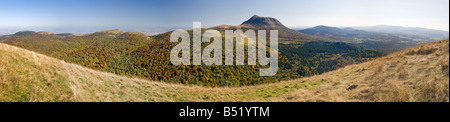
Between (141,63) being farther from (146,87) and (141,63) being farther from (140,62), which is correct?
(146,87)

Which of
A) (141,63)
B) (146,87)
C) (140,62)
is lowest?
(141,63)

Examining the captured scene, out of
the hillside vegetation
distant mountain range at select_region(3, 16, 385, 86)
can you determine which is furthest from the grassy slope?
the hillside vegetation

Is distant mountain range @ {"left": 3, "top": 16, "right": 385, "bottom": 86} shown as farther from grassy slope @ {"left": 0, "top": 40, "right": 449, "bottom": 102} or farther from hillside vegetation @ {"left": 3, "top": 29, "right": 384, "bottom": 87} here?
grassy slope @ {"left": 0, "top": 40, "right": 449, "bottom": 102}

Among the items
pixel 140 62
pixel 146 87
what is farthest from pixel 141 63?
pixel 146 87

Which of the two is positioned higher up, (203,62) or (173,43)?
(173,43)

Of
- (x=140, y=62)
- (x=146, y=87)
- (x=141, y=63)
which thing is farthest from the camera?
(x=140, y=62)

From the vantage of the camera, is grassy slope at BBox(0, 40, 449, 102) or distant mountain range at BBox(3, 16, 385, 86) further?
distant mountain range at BBox(3, 16, 385, 86)

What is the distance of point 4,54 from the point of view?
8.93 metres

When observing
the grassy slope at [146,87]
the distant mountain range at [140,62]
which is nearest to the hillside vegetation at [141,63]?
the distant mountain range at [140,62]

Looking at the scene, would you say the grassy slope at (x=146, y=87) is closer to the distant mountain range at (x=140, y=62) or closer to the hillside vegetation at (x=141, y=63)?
the distant mountain range at (x=140, y=62)

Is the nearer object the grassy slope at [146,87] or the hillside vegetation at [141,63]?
the grassy slope at [146,87]
